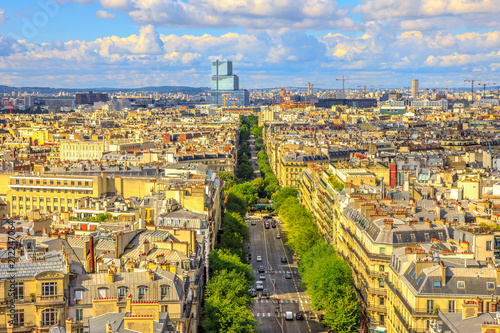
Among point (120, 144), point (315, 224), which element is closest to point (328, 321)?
point (315, 224)

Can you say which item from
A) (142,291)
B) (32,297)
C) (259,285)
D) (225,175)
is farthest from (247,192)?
(32,297)

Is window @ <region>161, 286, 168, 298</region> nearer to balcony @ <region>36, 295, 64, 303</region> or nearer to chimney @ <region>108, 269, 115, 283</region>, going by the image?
chimney @ <region>108, 269, 115, 283</region>

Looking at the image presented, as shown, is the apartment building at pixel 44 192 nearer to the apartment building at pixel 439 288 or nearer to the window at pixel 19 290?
the apartment building at pixel 439 288

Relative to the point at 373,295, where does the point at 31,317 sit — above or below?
above

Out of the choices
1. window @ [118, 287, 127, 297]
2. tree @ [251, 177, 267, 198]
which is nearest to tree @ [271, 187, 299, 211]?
tree @ [251, 177, 267, 198]

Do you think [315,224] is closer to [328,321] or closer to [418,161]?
[418,161]
